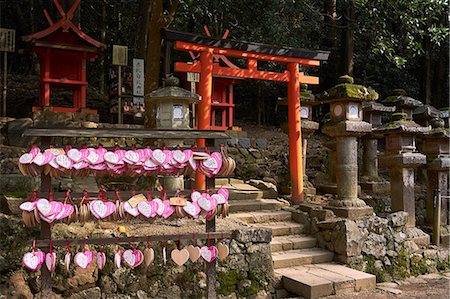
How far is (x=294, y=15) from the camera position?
16094 millimetres

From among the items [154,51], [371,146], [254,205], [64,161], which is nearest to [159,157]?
[64,161]

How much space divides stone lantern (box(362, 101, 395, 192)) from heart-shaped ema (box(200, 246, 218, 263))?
761 centimetres

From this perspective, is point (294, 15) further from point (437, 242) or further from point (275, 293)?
point (275, 293)

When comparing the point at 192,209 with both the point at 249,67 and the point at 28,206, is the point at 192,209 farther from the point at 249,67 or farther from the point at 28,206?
the point at 249,67

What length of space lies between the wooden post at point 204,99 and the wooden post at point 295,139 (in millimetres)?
2084

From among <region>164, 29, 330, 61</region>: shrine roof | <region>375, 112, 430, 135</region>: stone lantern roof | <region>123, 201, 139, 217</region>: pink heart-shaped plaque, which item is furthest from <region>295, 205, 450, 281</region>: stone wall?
<region>123, 201, 139, 217</region>: pink heart-shaped plaque

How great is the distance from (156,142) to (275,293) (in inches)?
151

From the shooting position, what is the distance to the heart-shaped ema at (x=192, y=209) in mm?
4562

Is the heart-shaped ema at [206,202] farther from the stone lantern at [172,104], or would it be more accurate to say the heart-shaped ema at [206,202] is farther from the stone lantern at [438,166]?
the stone lantern at [438,166]

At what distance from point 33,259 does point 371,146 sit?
9.80 metres

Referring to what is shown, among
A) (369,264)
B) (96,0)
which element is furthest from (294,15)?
(369,264)

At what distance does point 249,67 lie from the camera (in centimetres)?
866

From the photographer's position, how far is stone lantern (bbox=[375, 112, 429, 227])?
325 inches

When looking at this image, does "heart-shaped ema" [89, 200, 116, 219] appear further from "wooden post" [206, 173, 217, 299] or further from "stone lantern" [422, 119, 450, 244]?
"stone lantern" [422, 119, 450, 244]
